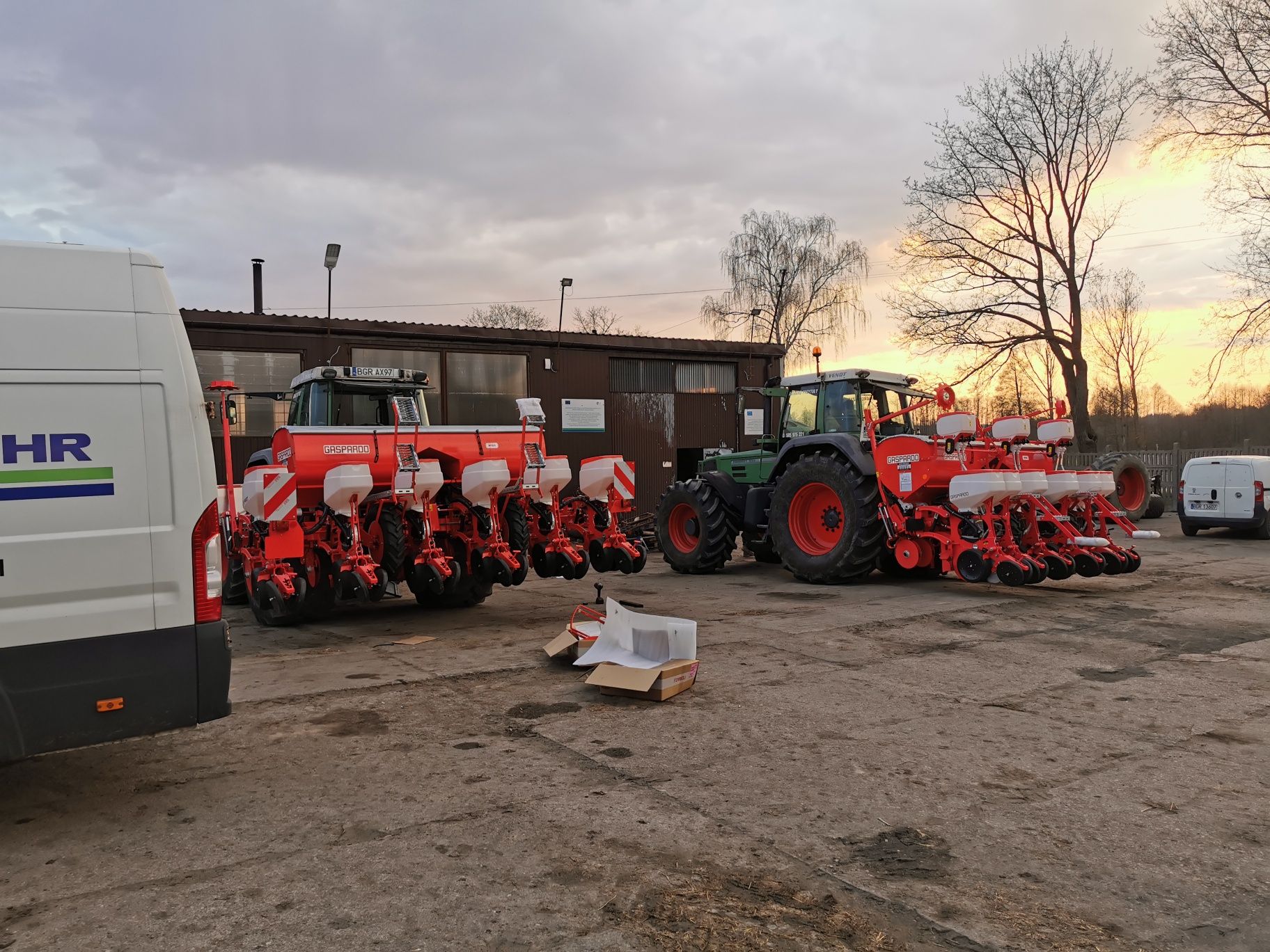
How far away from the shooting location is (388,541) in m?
7.55

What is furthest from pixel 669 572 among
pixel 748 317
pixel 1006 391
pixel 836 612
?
pixel 1006 391

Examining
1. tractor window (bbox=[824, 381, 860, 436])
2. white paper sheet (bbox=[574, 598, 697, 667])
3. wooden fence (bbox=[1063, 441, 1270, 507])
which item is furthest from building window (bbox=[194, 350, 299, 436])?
wooden fence (bbox=[1063, 441, 1270, 507])

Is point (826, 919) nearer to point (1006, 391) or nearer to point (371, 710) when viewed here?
point (371, 710)

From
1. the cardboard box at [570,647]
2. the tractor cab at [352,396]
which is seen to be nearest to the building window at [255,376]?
the tractor cab at [352,396]

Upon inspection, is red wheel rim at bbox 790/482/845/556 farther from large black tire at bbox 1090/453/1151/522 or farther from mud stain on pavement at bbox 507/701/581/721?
large black tire at bbox 1090/453/1151/522

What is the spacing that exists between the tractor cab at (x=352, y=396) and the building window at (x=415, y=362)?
6159 millimetres

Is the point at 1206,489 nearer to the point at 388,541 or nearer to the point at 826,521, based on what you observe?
the point at 826,521

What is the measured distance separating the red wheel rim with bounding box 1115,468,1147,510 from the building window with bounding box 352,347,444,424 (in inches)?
545

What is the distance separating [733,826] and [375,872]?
52.4 inches

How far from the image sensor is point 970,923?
277cm

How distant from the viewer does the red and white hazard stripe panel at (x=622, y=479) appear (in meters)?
8.55

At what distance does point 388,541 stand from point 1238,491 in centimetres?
1451

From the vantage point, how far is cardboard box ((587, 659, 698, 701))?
17.3 ft

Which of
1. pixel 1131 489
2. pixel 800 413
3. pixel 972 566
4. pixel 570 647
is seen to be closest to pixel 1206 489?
pixel 1131 489
